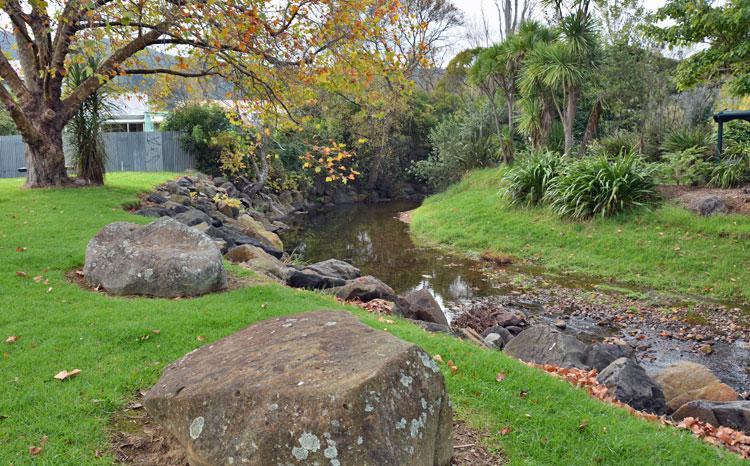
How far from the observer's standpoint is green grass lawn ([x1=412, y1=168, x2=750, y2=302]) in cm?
1297

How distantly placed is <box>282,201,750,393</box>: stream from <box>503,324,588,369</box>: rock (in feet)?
4.88

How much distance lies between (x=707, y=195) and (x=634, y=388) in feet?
38.4

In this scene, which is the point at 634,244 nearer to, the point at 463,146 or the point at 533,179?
the point at 533,179

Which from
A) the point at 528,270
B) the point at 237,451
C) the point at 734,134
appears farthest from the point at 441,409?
the point at 734,134

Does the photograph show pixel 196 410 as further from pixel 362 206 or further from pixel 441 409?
pixel 362 206

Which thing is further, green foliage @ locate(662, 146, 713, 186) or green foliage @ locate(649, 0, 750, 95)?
green foliage @ locate(662, 146, 713, 186)

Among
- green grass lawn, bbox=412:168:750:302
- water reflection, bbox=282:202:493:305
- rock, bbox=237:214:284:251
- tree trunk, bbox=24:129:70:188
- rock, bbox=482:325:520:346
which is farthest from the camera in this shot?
rock, bbox=237:214:284:251

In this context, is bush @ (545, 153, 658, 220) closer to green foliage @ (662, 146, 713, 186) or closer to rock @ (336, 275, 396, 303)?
green foliage @ (662, 146, 713, 186)

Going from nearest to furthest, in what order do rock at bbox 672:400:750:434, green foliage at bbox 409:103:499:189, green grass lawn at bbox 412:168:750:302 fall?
rock at bbox 672:400:750:434 → green grass lawn at bbox 412:168:750:302 → green foliage at bbox 409:103:499:189

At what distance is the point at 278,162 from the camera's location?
30562 mm

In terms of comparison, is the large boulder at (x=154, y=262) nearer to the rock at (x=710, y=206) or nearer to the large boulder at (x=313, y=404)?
the large boulder at (x=313, y=404)

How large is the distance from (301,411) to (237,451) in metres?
0.45

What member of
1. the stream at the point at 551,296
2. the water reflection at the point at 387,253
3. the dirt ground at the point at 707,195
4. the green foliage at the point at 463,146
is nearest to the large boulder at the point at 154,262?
the stream at the point at 551,296

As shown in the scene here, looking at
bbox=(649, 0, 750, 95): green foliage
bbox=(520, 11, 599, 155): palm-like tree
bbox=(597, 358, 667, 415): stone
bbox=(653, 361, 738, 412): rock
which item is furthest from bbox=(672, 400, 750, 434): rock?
bbox=(520, 11, 599, 155): palm-like tree
